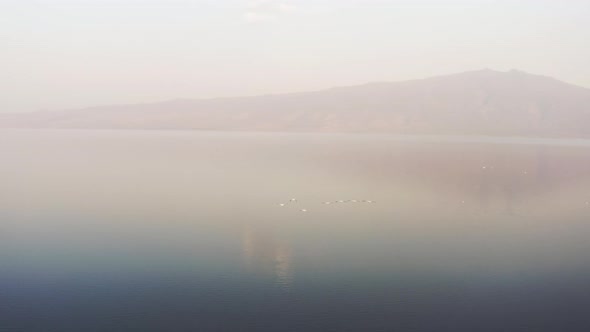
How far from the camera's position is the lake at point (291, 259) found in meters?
19.7

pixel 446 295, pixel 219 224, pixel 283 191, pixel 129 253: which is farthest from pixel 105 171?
pixel 446 295

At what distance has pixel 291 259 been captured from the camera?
26406 mm

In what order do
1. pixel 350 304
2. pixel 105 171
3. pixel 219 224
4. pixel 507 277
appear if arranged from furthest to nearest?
pixel 105 171 < pixel 219 224 < pixel 507 277 < pixel 350 304

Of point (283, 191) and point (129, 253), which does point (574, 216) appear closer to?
point (283, 191)

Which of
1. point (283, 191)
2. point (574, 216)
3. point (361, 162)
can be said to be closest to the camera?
point (574, 216)

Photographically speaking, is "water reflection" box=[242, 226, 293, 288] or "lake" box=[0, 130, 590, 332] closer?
"lake" box=[0, 130, 590, 332]

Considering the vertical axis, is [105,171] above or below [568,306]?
above

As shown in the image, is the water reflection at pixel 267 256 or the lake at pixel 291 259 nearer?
the lake at pixel 291 259

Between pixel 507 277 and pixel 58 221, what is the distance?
2885cm

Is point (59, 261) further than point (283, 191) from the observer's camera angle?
No

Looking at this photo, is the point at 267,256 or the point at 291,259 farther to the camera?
the point at 267,256

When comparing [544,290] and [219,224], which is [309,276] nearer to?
[544,290]

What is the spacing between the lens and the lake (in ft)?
64.6

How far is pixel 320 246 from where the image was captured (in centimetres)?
2917
